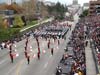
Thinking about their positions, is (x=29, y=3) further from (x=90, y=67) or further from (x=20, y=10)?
(x=90, y=67)

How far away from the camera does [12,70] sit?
38094 mm

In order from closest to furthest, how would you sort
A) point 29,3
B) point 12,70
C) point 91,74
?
point 91,74, point 12,70, point 29,3

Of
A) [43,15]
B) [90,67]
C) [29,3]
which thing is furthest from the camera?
[43,15]

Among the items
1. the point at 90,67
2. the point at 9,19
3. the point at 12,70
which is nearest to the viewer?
the point at 90,67

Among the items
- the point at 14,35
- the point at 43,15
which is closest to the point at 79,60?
the point at 14,35

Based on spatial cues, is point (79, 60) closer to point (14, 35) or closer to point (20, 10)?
point (14, 35)

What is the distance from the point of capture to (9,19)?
127 metres

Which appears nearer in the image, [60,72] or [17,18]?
[60,72]

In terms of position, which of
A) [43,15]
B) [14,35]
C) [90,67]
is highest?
[90,67]

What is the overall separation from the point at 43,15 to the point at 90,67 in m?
162

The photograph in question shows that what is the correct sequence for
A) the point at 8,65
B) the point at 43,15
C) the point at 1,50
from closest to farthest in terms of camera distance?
the point at 8,65 → the point at 1,50 → the point at 43,15

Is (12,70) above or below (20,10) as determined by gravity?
above

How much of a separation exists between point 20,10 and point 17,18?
41037 millimetres

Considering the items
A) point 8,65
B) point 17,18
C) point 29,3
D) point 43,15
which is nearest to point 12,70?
point 8,65
